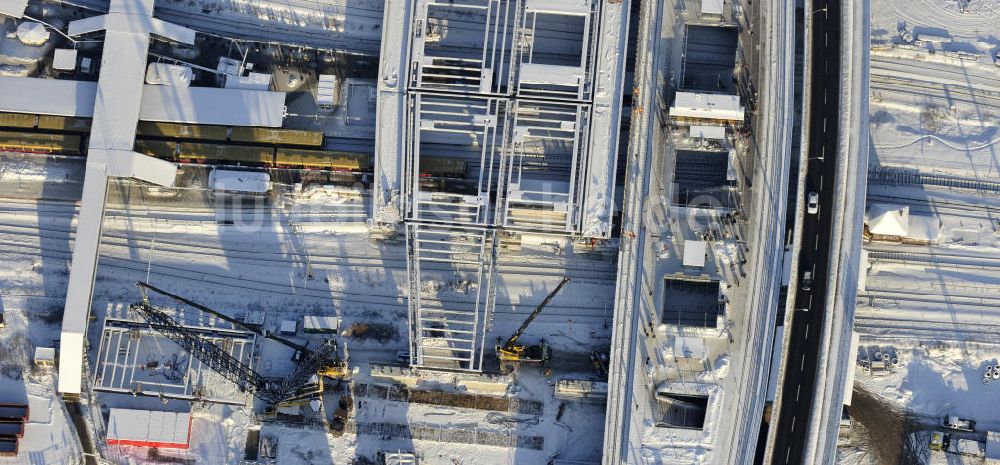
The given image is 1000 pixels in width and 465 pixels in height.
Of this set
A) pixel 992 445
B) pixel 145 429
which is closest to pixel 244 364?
pixel 145 429

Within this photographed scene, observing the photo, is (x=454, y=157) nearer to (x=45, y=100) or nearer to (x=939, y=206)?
(x=45, y=100)

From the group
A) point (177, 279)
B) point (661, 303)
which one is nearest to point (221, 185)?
point (177, 279)

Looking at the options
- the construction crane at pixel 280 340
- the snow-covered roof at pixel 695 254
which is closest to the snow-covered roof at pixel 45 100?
the construction crane at pixel 280 340

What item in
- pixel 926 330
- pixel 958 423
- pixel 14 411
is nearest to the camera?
pixel 958 423

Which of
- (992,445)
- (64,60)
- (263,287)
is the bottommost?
(992,445)

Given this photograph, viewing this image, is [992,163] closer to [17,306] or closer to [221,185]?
[221,185]

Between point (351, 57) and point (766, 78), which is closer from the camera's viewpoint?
point (766, 78)
